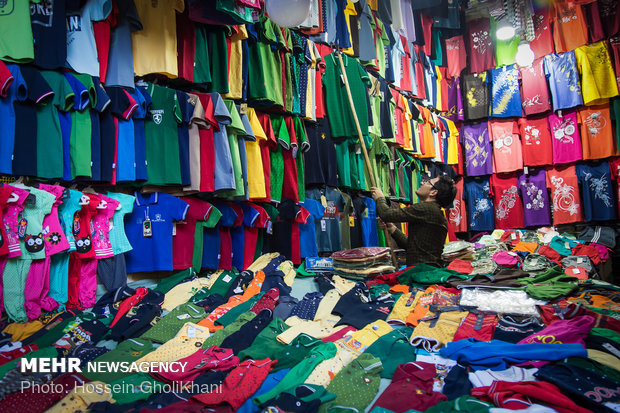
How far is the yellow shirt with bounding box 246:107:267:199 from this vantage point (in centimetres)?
383

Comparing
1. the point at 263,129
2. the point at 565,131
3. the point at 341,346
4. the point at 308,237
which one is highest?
the point at 565,131

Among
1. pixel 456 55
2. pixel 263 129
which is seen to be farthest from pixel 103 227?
→ pixel 456 55

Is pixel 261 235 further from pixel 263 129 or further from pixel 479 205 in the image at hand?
pixel 479 205

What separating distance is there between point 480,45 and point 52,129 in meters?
7.50

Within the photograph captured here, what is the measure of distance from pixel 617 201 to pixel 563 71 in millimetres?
2262

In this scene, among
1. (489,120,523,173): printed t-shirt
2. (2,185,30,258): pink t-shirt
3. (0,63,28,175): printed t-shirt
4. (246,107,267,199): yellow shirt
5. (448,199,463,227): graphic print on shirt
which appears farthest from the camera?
(448,199,463,227): graphic print on shirt

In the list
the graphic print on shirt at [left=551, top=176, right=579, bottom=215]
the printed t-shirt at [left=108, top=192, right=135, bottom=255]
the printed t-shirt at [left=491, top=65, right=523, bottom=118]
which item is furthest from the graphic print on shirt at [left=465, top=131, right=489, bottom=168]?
the printed t-shirt at [left=108, top=192, right=135, bottom=255]

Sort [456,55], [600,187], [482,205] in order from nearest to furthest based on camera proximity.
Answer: [600,187] < [482,205] < [456,55]

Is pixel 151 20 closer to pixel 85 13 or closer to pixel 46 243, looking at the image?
pixel 85 13

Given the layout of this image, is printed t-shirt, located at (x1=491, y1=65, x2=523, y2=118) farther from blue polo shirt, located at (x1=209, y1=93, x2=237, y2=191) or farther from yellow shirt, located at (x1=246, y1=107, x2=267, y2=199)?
blue polo shirt, located at (x1=209, y1=93, x2=237, y2=191)

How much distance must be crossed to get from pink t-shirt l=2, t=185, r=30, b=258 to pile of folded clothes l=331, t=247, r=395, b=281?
2408mm

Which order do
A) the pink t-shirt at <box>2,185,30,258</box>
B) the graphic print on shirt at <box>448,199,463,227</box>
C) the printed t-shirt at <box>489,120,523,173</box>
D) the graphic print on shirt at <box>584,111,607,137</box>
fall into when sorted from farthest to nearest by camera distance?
the graphic print on shirt at <box>448,199,463,227</box>, the printed t-shirt at <box>489,120,523,173</box>, the graphic print on shirt at <box>584,111,607,137</box>, the pink t-shirt at <box>2,185,30,258</box>

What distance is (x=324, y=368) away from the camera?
1772 mm

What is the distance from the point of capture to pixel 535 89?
6816mm
